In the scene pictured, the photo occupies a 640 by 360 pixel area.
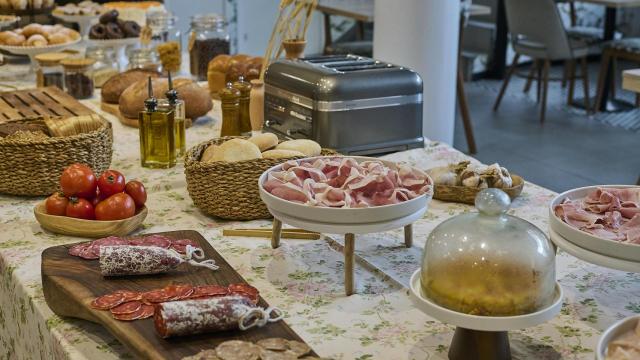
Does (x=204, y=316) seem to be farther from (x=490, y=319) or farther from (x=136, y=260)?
(x=490, y=319)

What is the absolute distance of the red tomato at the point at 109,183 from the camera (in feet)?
5.15

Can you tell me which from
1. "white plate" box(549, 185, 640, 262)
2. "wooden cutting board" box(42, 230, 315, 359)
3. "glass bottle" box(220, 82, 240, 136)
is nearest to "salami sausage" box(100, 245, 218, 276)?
"wooden cutting board" box(42, 230, 315, 359)

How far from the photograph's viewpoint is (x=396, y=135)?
206cm

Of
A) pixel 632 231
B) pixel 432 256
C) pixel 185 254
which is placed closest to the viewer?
pixel 432 256

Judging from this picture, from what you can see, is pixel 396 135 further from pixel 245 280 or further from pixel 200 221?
pixel 245 280

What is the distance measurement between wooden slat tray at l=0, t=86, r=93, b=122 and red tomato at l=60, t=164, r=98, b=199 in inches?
19.0

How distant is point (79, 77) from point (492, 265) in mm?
1977

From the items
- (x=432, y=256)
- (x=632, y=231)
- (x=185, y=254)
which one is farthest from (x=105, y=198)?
(x=632, y=231)

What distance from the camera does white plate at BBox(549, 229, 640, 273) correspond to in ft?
3.87

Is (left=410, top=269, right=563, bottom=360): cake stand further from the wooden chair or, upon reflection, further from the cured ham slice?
the wooden chair

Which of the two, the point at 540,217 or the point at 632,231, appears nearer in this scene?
the point at 632,231

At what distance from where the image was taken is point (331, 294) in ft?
4.35

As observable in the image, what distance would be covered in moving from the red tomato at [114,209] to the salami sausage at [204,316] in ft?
1.52

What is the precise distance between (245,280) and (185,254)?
10cm
